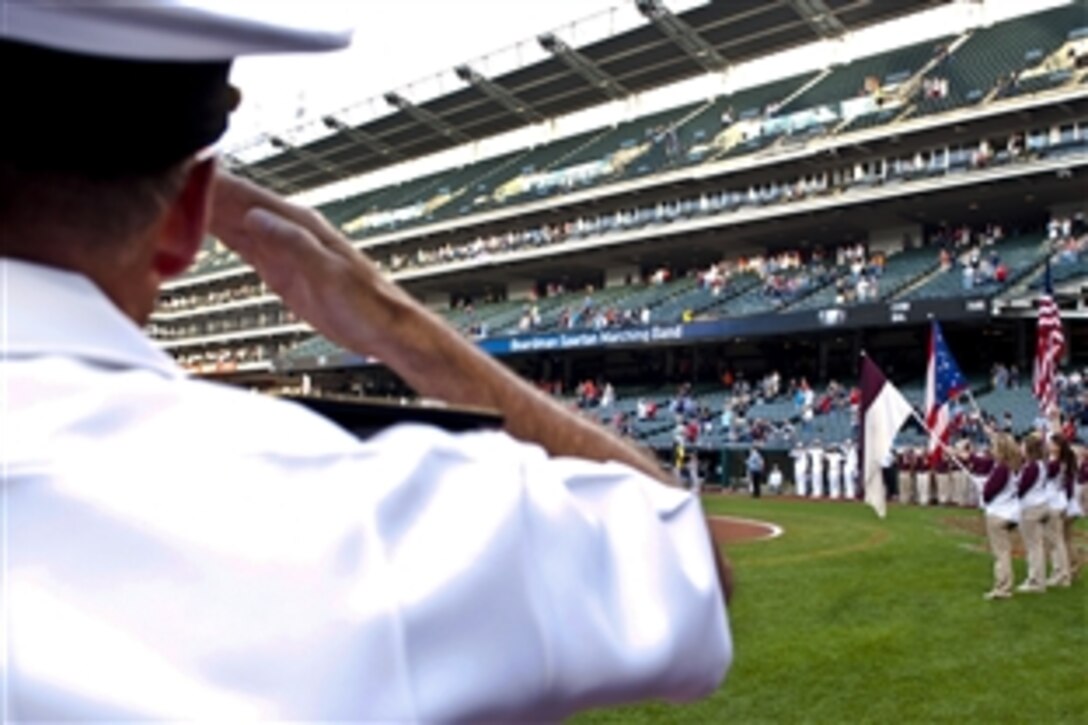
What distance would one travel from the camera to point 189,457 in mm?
858

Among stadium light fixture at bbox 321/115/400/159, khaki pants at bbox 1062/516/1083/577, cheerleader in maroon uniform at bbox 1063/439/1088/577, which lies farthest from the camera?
stadium light fixture at bbox 321/115/400/159

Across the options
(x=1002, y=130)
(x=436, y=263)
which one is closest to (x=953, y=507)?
(x=1002, y=130)

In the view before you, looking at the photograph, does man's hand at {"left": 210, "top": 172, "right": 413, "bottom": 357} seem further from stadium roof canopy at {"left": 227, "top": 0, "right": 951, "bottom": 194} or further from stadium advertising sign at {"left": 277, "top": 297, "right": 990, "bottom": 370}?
stadium roof canopy at {"left": 227, "top": 0, "right": 951, "bottom": 194}

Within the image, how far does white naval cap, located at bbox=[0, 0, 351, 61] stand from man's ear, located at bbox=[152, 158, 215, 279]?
120 millimetres

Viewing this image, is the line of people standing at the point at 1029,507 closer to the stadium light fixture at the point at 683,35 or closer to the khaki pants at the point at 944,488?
the khaki pants at the point at 944,488

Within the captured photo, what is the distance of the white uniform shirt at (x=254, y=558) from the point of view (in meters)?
0.83

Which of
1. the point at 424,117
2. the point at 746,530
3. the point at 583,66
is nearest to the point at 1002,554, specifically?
the point at 746,530

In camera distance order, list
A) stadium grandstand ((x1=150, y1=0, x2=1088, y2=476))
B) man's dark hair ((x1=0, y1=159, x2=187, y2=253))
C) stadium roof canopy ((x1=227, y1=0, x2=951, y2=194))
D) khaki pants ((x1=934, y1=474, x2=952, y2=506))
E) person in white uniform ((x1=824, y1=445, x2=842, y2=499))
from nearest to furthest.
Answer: man's dark hair ((x1=0, y1=159, x2=187, y2=253))
khaki pants ((x1=934, y1=474, x2=952, y2=506))
person in white uniform ((x1=824, y1=445, x2=842, y2=499))
stadium grandstand ((x1=150, y1=0, x2=1088, y2=476))
stadium roof canopy ((x1=227, y1=0, x2=951, y2=194))

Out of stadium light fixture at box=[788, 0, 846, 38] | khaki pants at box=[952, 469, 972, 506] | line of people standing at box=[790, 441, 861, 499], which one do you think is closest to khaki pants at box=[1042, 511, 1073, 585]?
khaki pants at box=[952, 469, 972, 506]

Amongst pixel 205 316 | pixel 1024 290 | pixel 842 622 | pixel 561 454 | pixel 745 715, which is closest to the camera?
pixel 561 454

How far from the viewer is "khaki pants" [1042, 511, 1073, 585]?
12961mm

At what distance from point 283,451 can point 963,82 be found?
40.3m

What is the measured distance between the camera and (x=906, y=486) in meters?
27.6

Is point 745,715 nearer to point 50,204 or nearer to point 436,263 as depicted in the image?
point 50,204
